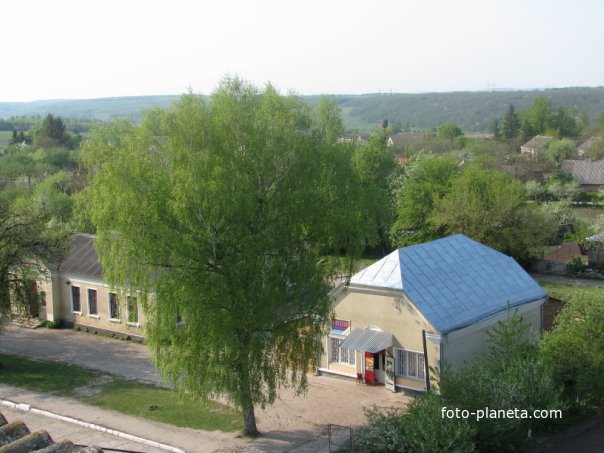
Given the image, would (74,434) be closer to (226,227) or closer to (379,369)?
(226,227)

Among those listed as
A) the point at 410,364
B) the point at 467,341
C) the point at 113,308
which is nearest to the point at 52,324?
the point at 113,308

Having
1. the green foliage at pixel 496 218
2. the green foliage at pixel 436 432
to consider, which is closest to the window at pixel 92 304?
the green foliage at pixel 436 432

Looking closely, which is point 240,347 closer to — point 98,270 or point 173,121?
point 173,121

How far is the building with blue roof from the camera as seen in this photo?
68.6ft

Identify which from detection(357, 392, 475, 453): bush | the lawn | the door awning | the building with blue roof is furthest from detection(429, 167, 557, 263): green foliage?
detection(357, 392, 475, 453): bush

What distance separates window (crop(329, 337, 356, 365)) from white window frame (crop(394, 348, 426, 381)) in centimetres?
185

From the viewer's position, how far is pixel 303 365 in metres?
18.0

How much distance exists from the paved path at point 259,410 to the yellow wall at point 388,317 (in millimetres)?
1218

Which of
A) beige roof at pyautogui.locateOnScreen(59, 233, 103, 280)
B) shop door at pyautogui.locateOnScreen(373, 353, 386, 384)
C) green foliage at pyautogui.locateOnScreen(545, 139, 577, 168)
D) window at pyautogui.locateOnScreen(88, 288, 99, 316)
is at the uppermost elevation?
green foliage at pyautogui.locateOnScreen(545, 139, 577, 168)

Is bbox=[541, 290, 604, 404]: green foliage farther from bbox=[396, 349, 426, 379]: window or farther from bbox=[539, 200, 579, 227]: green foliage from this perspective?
bbox=[539, 200, 579, 227]: green foliage

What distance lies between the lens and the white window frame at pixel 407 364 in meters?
21.0

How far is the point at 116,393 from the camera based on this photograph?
2225cm

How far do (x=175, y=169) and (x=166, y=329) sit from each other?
399 cm

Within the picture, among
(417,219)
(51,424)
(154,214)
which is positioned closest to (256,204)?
(154,214)
